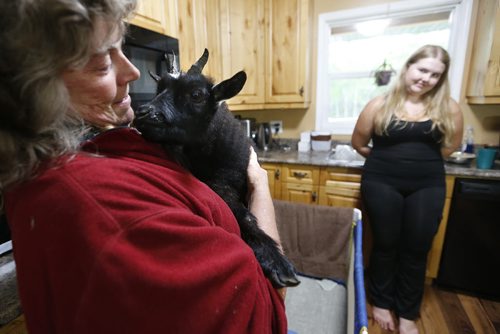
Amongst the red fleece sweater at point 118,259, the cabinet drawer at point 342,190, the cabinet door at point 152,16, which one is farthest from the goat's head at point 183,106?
the cabinet drawer at point 342,190

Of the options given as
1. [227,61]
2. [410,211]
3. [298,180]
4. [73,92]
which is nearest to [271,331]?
[73,92]

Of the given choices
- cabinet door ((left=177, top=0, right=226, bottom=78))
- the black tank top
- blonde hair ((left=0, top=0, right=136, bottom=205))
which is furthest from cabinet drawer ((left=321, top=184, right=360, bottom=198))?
blonde hair ((left=0, top=0, right=136, bottom=205))

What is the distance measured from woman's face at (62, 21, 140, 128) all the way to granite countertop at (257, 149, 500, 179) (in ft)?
5.94

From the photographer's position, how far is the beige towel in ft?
5.56

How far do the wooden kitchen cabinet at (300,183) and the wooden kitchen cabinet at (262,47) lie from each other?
0.66 m

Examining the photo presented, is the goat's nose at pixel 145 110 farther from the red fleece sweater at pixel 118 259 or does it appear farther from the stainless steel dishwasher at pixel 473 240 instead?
the stainless steel dishwasher at pixel 473 240

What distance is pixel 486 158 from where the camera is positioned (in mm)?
→ 1979

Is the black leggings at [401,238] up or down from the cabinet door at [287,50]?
down

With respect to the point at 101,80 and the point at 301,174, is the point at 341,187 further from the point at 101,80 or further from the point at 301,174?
the point at 101,80

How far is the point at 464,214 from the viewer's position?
6.49ft

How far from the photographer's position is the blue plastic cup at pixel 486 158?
77.3 inches

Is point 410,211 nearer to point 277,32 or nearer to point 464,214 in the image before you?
point 464,214

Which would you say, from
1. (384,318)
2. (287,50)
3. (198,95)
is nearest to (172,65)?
(198,95)

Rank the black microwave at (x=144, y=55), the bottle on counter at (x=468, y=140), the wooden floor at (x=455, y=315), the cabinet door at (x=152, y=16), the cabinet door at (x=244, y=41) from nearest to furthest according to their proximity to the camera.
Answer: the black microwave at (x=144, y=55)
the cabinet door at (x=152, y=16)
the wooden floor at (x=455, y=315)
the bottle on counter at (x=468, y=140)
the cabinet door at (x=244, y=41)
